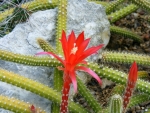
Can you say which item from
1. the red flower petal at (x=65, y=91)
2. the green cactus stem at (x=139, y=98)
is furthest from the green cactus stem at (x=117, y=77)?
the red flower petal at (x=65, y=91)

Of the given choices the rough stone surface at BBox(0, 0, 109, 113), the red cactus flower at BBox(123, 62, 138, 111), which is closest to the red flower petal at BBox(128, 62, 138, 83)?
the red cactus flower at BBox(123, 62, 138, 111)

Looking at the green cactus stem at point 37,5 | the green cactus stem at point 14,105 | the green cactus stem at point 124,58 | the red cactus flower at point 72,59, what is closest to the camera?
the red cactus flower at point 72,59

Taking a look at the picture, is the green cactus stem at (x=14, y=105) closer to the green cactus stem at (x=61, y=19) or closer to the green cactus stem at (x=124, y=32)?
the green cactus stem at (x=61, y=19)

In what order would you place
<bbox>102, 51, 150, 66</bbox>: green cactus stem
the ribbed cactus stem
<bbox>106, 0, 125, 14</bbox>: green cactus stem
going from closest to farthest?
the ribbed cactus stem → <bbox>102, 51, 150, 66</bbox>: green cactus stem → <bbox>106, 0, 125, 14</bbox>: green cactus stem

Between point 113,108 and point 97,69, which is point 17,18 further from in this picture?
point 113,108

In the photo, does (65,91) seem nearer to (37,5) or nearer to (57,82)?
(57,82)

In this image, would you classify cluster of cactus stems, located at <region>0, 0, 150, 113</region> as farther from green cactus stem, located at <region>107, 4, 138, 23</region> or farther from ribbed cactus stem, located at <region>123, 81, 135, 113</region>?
green cactus stem, located at <region>107, 4, 138, 23</region>

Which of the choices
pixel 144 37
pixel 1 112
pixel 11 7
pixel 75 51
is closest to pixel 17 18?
pixel 11 7
